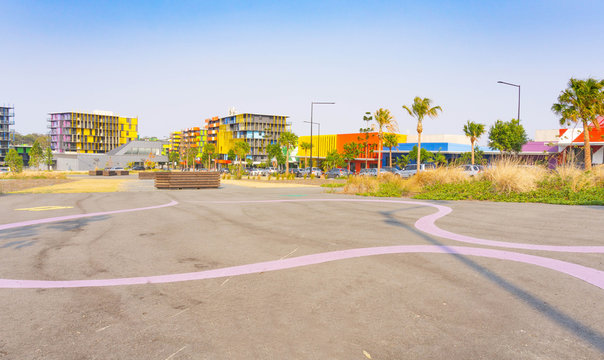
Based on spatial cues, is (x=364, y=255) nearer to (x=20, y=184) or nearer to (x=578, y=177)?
(x=578, y=177)

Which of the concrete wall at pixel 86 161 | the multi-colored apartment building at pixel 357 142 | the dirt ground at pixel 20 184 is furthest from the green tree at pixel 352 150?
the concrete wall at pixel 86 161

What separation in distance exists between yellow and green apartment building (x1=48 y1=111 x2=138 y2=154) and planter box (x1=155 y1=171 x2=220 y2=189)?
5346 inches

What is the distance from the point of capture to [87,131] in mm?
141875

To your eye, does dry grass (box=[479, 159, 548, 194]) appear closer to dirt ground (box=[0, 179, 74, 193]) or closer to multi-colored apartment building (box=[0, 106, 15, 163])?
dirt ground (box=[0, 179, 74, 193])

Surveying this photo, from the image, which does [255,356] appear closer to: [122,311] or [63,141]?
[122,311]

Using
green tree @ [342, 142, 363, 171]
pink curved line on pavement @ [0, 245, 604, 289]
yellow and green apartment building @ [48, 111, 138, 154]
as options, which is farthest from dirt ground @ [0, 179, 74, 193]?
yellow and green apartment building @ [48, 111, 138, 154]

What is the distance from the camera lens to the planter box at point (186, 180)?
25.1 metres

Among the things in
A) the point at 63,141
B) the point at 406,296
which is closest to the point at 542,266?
the point at 406,296

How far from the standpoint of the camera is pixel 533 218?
1029 cm

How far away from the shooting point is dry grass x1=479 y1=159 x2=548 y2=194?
15508 millimetres

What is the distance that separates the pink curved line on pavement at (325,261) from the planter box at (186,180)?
20.2 metres

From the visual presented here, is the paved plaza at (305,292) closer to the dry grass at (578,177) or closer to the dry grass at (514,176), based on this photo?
the dry grass at (514,176)

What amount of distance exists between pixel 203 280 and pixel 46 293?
6.07 feet

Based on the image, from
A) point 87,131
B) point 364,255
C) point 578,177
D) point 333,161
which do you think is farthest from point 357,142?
point 87,131
